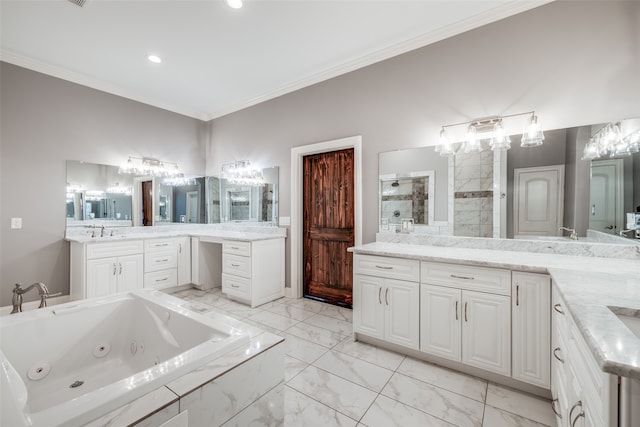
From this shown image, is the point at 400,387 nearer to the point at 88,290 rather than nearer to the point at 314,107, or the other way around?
the point at 314,107

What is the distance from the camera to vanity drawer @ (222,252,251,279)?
11.1 ft

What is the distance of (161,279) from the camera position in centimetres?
373

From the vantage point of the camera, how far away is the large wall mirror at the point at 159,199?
3570 mm

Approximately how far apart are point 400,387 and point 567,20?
3007 millimetres

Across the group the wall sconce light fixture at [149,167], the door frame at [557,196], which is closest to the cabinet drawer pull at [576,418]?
the door frame at [557,196]

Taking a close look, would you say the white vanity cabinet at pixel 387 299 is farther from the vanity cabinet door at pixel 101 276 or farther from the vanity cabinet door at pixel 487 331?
the vanity cabinet door at pixel 101 276

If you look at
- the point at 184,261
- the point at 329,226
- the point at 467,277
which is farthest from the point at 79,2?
the point at 467,277

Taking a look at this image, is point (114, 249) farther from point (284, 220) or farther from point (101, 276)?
point (284, 220)

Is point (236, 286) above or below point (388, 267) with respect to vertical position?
below

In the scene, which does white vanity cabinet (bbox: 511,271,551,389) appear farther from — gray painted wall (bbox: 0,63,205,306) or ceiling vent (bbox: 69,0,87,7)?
gray painted wall (bbox: 0,63,205,306)

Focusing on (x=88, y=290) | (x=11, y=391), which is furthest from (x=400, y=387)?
(x=88, y=290)

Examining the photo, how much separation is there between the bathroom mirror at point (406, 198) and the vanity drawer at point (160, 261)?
291 cm

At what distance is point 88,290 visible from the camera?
10.0 feet

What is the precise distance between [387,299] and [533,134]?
69.7 inches
